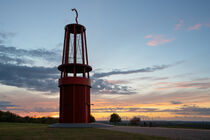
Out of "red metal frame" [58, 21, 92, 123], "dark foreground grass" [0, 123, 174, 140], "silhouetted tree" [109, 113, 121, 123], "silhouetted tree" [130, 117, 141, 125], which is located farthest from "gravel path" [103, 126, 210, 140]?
"silhouetted tree" [109, 113, 121, 123]

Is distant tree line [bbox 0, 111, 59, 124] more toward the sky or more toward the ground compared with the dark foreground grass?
more toward the ground

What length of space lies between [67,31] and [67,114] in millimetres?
16773

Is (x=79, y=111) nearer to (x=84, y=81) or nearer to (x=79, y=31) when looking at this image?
(x=84, y=81)

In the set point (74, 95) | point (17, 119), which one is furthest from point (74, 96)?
point (17, 119)

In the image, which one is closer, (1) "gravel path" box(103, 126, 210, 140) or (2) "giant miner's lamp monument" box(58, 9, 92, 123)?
(1) "gravel path" box(103, 126, 210, 140)

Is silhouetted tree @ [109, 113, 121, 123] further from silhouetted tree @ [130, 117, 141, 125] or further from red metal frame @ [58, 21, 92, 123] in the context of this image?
red metal frame @ [58, 21, 92, 123]

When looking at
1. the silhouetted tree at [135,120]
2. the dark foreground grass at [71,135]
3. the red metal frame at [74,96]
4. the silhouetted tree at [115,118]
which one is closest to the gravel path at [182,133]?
the dark foreground grass at [71,135]

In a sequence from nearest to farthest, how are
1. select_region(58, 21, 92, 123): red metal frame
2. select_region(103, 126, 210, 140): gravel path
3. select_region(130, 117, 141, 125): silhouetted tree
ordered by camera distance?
1. select_region(103, 126, 210, 140): gravel path
2. select_region(58, 21, 92, 123): red metal frame
3. select_region(130, 117, 141, 125): silhouetted tree

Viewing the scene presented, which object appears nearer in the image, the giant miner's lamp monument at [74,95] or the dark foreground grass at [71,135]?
the dark foreground grass at [71,135]

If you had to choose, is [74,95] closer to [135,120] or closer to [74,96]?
[74,96]

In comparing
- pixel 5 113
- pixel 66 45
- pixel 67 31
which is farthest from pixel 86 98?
pixel 5 113

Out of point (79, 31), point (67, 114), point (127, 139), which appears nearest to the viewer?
point (127, 139)

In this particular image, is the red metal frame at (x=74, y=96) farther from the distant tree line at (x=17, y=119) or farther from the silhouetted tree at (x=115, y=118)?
the distant tree line at (x=17, y=119)

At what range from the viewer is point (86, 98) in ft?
127
